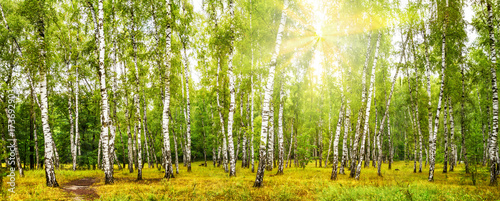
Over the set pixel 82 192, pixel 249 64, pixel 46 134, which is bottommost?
pixel 82 192

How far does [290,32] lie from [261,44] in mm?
2451

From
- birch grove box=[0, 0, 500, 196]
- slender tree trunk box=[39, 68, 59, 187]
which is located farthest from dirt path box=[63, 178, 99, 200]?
slender tree trunk box=[39, 68, 59, 187]

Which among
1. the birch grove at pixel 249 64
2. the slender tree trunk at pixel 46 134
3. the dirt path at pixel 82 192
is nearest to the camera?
the dirt path at pixel 82 192

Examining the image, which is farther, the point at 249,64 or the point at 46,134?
the point at 249,64

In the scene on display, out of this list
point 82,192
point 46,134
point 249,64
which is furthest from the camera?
point 249,64

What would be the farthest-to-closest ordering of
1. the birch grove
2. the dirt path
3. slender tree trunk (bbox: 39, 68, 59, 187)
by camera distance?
the birch grove, slender tree trunk (bbox: 39, 68, 59, 187), the dirt path

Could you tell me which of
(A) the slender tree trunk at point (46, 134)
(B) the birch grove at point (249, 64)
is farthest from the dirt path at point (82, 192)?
(A) the slender tree trunk at point (46, 134)

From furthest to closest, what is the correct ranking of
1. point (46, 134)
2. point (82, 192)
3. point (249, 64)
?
point (249, 64) < point (46, 134) < point (82, 192)

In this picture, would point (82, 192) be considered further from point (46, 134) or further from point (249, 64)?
point (249, 64)

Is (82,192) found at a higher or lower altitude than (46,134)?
lower

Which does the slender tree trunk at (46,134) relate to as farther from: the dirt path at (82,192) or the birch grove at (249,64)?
the dirt path at (82,192)

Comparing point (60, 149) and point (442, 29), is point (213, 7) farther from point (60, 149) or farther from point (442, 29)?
point (60, 149)

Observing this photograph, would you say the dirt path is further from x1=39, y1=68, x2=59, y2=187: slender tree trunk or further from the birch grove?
x1=39, y1=68, x2=59, y2=187: slender tree trunk

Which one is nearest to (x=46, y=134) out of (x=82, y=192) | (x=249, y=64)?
(x=82, y=192)
